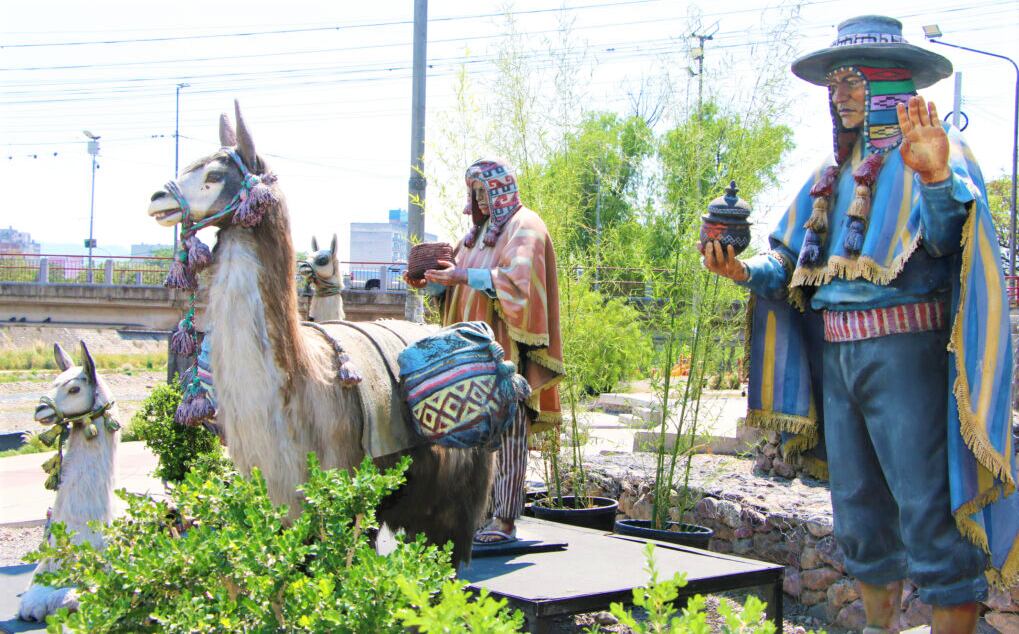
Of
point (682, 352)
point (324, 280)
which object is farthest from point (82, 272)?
point (682, 352)

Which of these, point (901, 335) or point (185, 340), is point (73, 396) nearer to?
point (185, 340)

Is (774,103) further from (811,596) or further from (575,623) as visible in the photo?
(575,623)

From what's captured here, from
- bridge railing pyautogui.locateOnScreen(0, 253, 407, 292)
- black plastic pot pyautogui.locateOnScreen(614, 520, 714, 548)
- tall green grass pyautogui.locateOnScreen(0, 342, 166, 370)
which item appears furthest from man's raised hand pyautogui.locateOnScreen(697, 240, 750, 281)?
tall green grass pyautogui.locateOnScreen(0, 342, 166, 370)

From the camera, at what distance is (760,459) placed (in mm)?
6918

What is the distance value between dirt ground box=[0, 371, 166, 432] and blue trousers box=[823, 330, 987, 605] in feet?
62.9

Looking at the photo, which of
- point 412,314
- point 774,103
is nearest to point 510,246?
point 774,103

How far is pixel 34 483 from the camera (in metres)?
9.41

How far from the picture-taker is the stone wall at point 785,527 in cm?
479

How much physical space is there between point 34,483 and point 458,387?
740cm

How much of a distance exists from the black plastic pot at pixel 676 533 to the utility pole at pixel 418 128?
3.64m

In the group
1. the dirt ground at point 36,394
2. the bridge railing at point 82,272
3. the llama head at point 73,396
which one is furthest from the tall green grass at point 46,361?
the llama head at point 73,396

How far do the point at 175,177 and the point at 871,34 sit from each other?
244cm

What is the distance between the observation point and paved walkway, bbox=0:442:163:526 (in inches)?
308

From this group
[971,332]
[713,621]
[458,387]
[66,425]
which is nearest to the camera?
[971,332]
